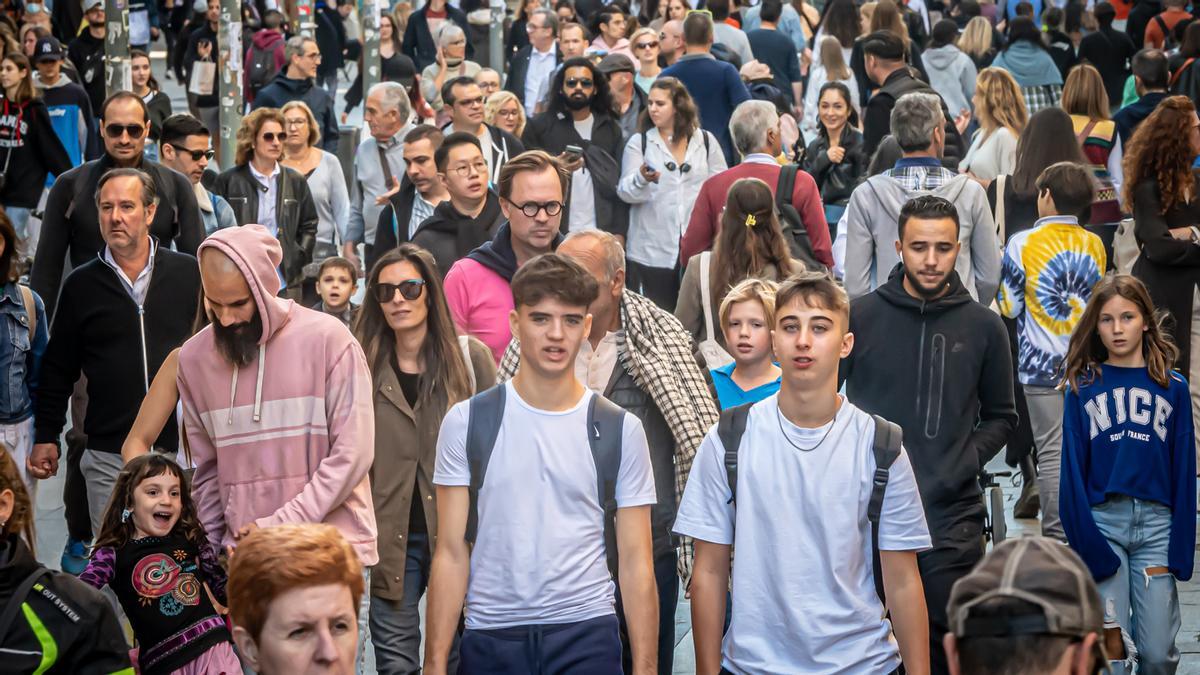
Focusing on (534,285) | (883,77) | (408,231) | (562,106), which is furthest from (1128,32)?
(534,285)

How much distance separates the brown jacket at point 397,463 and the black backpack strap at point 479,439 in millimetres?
1003

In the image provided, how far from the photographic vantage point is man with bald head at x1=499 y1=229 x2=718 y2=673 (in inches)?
240

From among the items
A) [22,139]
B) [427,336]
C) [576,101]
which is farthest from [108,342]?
[22,139]

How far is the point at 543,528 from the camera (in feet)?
16.6

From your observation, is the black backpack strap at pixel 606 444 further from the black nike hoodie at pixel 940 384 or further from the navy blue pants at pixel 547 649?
the black nike hoodie at pixel 940 384

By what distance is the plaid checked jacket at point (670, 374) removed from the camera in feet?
19.9

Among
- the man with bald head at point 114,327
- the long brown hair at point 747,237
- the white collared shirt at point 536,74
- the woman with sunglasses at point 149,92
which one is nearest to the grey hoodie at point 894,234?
the long brown hair at point 747,237

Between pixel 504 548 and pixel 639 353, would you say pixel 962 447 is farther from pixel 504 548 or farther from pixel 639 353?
pixel 504 548

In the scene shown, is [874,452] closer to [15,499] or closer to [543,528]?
[543,528]

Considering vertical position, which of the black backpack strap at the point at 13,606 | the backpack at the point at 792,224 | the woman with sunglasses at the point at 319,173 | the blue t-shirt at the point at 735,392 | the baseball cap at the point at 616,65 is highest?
the baseball cap at the point at 616,65

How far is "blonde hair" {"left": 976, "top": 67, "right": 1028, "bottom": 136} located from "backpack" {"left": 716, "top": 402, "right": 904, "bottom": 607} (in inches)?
258

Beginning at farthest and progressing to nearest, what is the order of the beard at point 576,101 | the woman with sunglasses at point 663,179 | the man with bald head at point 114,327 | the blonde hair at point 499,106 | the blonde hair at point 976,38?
1. the blonde hair at point 976,38
2. the blonde hair at point 499,106
3. the beard at point 576,101
4. the woman with sunglasses at point 663,179
5. the man with bald head at point 114,327

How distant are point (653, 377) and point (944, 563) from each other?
1144 millimetres

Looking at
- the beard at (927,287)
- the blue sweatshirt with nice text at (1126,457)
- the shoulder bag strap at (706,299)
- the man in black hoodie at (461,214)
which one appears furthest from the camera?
the man in black hoodie at (461,214)
